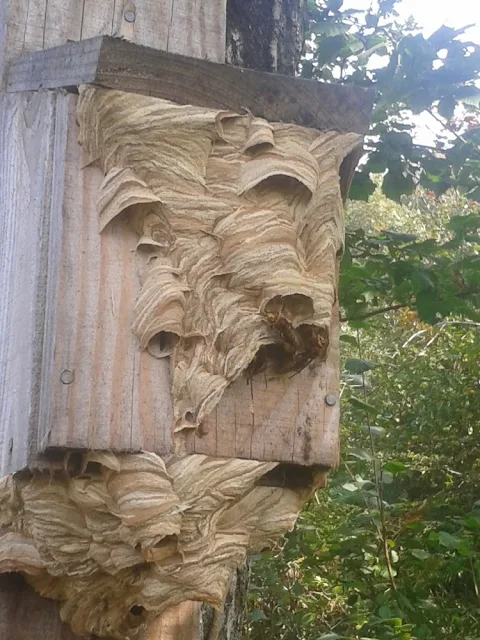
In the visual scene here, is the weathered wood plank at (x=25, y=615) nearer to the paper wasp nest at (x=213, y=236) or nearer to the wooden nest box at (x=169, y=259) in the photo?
the wooden nest box at (x=169, y=259)

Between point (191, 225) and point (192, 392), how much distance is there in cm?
30

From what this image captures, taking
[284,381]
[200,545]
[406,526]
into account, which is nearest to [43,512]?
[200,545]

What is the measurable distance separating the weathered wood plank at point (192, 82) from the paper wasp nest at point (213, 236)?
1.6 inches

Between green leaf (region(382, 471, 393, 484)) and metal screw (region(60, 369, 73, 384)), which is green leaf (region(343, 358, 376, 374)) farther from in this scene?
metal screw (region(60, 369, 73, 384))

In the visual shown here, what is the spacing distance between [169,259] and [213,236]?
95 mm

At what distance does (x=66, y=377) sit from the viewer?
138 centimetres

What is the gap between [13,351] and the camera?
1.56m

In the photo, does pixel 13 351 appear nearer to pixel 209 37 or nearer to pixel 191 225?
pixel 191 225

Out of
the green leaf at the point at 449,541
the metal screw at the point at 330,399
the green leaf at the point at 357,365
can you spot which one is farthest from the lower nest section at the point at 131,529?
the green leaf at the point at 449,541

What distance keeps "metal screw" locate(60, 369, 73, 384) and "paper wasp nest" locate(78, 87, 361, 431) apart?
0.13 m

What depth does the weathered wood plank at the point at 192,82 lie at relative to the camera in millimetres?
1563

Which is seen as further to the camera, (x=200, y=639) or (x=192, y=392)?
(x=200, y=639)

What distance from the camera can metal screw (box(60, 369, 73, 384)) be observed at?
138 cm

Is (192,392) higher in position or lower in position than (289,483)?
higher
